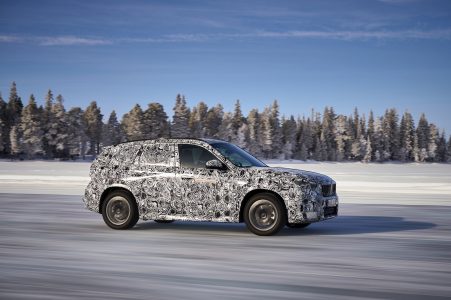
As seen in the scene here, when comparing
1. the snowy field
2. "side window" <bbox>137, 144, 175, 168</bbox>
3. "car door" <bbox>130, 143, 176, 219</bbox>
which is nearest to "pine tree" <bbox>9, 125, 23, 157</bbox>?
the snowy field

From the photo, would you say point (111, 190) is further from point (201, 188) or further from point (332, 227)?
point (332, 227)

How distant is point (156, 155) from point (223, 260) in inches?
190

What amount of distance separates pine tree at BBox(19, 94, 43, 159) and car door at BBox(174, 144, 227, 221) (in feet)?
442

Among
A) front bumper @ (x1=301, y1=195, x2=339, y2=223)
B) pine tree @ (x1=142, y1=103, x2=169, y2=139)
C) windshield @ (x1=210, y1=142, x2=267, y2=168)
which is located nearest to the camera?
front bumper @ (x1=301, y1=195, x2=339, y2=223)

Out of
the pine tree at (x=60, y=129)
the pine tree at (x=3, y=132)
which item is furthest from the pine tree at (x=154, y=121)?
the pine tree at (x=3, y=132)

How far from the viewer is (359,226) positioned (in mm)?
14875

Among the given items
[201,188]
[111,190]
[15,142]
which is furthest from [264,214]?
[15,142]

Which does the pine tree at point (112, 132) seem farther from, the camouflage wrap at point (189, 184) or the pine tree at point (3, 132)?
the camouflage wrap at point (189, 184)

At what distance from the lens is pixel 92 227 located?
1478cm

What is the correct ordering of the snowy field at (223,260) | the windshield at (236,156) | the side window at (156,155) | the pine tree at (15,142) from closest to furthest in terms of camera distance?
the snowy field at (223,260)
the windshield at (236,156)
the side window at (156,155)
the pine tree at (15,142)

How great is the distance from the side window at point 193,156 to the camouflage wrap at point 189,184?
9 centimetres

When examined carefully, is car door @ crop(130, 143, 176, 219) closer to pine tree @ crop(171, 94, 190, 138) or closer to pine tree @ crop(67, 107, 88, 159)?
pine tree @ crop(67, 107, 88, 159)

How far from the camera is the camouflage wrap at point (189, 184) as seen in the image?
12.8 meters

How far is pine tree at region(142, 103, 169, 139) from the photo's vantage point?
15812cm
